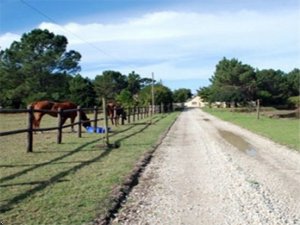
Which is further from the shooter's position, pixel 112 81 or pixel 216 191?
pixel 112 81

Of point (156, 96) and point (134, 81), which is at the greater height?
point (134, 81)

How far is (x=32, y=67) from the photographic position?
62.2m

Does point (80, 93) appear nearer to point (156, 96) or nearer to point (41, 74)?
point (41, 74)

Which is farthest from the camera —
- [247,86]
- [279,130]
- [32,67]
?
[247,86]

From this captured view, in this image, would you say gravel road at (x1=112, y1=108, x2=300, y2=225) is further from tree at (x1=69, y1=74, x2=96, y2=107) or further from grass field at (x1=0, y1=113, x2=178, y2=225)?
tree at (x1=69, y1=74, x2=96, y2=107)

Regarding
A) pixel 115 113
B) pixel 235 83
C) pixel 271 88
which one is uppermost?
pixel 235 83

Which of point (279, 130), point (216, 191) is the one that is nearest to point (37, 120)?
point (279, 130)

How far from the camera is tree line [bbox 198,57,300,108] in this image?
94.5 meters

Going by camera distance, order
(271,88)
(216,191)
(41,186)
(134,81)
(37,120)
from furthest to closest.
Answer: (134,81) → (271,88) → (37,120) → (41,186) → (216,191)

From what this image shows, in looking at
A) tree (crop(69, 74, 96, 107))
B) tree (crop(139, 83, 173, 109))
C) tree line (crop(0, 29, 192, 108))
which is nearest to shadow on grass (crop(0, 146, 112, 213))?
tree line (crop(0, 29, 192, 108))

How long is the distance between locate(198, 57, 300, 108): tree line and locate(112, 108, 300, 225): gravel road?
8057 centimetres

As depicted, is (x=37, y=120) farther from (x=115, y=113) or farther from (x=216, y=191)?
(x=216, y=191)

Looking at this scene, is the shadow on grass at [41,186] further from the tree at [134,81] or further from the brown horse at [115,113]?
the tree at [134,81]

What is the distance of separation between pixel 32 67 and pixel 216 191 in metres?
57.2
